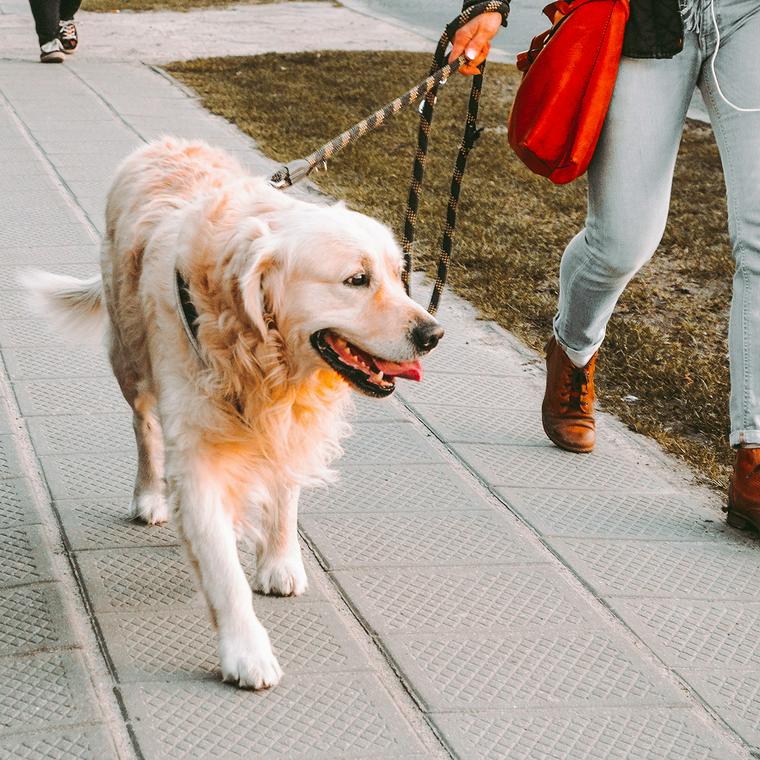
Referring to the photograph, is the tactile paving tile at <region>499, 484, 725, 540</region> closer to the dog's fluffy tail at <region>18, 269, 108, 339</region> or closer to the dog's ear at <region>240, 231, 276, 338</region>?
the dog's ear at <region>240, 231, 276, 338</region>

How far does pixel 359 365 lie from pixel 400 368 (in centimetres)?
10

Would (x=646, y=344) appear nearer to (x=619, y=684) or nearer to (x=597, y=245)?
(x=597, y=245)

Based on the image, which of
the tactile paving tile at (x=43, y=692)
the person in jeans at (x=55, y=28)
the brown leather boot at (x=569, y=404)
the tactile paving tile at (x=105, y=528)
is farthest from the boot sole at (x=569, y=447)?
the person in jeans at (x=55, y=28)

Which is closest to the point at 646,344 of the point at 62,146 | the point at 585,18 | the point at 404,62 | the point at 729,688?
the point at 585,18

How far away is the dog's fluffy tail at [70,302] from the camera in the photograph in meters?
4.31

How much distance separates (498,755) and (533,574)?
90 centimetres

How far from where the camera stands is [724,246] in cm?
700

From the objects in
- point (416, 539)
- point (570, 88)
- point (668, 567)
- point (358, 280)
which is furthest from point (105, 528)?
point (570, 88)

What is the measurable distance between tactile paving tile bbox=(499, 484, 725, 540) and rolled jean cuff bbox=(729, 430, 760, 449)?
0.29m

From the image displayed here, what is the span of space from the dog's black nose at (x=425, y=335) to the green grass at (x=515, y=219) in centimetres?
179

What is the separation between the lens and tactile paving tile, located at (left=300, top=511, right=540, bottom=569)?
12.0ft

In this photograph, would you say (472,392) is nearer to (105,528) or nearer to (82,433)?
(82,433)

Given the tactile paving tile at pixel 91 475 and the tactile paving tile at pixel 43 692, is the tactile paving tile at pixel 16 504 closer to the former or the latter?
the tactile paving tile at pixel 91 475

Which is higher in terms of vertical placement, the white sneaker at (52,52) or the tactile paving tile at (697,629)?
the white sneaker at (52,52)
